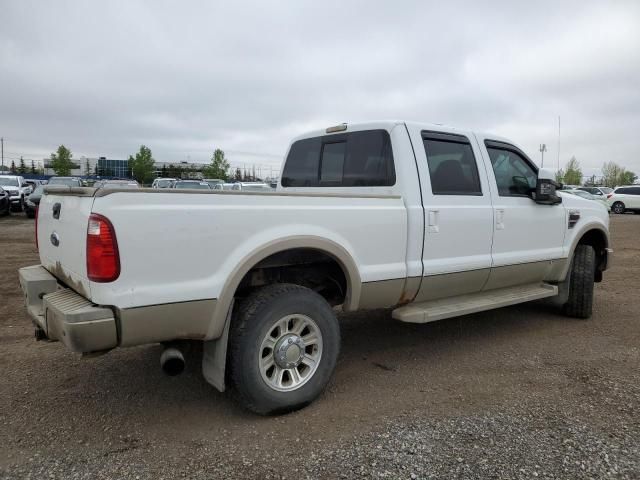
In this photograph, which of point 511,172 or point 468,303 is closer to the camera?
point 468,303

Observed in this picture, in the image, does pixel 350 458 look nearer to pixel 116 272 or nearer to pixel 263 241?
pixel 263 241

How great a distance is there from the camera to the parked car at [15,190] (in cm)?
2205

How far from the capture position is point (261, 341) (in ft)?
10.6

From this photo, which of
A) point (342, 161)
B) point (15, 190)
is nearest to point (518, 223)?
point (342, 161)

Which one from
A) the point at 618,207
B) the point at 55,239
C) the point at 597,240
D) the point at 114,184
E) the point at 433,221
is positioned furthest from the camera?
the point at 618,207

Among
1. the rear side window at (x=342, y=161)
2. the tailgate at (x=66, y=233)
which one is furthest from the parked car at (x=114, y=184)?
the rear side window at (x=342, y=161)

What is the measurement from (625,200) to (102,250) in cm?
3540

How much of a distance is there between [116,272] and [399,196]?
2146 millimetres

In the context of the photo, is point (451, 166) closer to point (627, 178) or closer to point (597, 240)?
point (597, 240)

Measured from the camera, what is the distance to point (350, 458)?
288 cm

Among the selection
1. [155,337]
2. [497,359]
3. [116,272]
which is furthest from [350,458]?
[497,359]

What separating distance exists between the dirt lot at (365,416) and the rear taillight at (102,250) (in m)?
1.07

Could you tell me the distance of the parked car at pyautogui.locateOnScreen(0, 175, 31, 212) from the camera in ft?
72.3

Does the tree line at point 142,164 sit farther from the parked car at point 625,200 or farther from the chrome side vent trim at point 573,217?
the chrome side vent trim at point 573,217
